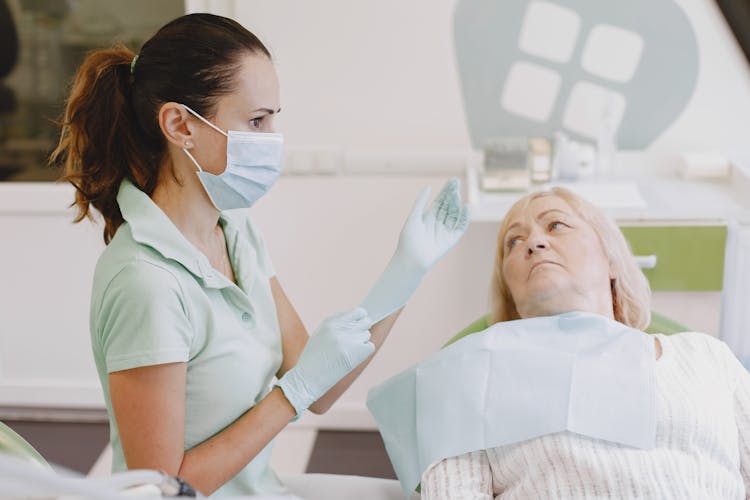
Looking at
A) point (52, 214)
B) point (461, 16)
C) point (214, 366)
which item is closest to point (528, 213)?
point (214, 366)

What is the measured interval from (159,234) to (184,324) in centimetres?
14

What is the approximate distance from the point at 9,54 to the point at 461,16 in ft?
4.79

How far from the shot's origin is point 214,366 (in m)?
1.34

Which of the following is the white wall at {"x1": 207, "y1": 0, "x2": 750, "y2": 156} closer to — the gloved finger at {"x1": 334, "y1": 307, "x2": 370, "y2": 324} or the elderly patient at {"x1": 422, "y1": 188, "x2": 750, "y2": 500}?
the elderly patient at {"x1": 422, "y1": 188, "x2": 750, "y2": 500}

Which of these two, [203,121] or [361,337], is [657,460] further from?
[203,121]

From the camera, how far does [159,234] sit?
4.35 ft

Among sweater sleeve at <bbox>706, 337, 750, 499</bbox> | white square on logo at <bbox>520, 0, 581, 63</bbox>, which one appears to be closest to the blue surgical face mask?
sweater sleeve at <bbox>706, 337, 750, 499</bbox>

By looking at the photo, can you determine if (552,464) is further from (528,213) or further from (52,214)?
(52,214)

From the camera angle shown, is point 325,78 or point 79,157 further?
point 325,78

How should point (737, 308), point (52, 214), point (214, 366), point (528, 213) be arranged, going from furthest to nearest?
point (52, 214) < point (737, 308) < point (528, 213) < point (214, 366)

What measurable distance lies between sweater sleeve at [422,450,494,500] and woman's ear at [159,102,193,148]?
64 cm

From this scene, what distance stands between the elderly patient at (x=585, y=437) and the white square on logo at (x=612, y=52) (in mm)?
1010

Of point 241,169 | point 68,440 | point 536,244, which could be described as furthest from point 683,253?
point 68,440

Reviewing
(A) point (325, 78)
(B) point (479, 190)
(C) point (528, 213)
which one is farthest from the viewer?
(A) point (325, 78)
